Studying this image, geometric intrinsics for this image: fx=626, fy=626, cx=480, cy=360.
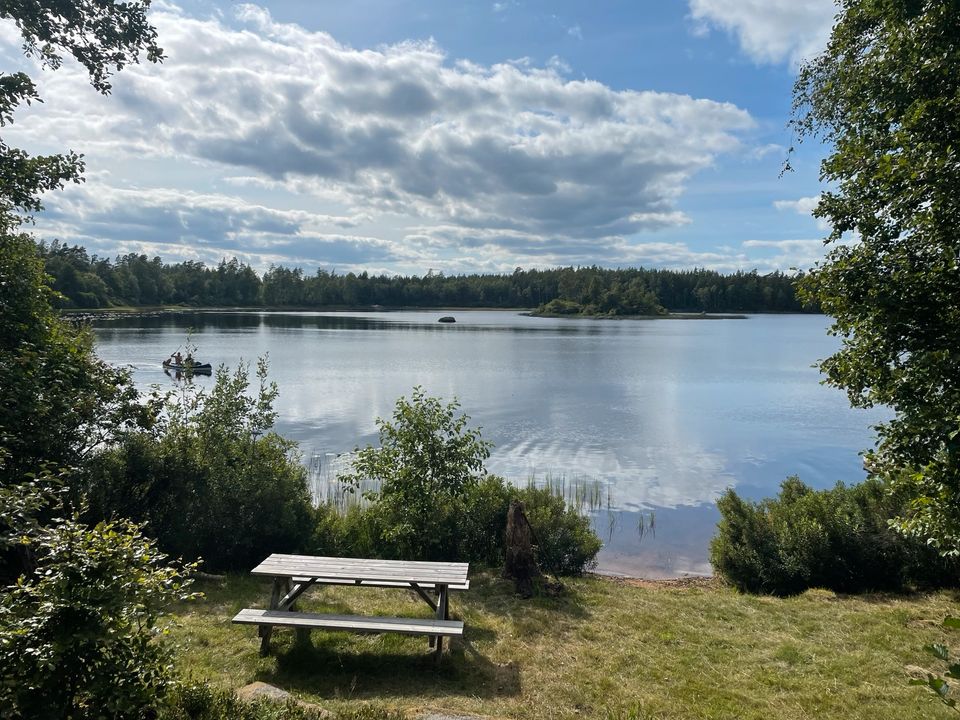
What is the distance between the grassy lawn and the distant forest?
4863 inches

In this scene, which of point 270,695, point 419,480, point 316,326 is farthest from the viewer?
point 316,326

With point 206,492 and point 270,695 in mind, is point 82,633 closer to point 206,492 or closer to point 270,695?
point 270,695

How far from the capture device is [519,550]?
869cm

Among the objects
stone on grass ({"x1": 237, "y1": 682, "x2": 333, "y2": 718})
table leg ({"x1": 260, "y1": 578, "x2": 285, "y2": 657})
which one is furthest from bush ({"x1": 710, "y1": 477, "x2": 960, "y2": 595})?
stone on grass ({"x1": 237, "y1": 682, "x2": 333, "y2": 718})

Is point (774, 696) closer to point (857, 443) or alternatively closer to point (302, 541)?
point (302, 541)

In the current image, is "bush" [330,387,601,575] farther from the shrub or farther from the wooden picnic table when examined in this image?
the wooden picnic table

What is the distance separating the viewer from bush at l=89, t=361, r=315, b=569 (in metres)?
8.98

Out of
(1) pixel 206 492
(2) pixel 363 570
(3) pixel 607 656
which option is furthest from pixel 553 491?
(2) pixel 363 570

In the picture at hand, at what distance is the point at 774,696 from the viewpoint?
5.41 m

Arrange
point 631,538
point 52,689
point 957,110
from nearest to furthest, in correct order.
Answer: point 52,689 < point 957,110 < point 631,538

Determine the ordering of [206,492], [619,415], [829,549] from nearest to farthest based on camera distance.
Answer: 1. [829,549]
2. [206,492]
3. [619,415]

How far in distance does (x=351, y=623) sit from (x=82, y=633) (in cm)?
295

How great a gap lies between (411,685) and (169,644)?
2566mm

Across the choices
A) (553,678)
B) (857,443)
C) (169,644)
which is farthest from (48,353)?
(857,443)
